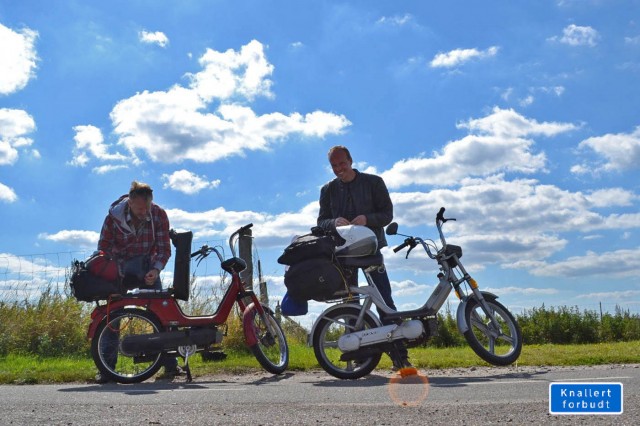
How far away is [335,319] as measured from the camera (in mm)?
7023

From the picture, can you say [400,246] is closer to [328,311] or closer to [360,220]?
[360,220]

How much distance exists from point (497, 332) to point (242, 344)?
3.81m

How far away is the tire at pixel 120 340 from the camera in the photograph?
7.44 meters

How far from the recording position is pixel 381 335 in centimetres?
684

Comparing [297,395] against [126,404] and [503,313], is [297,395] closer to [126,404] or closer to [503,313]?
[126,404]

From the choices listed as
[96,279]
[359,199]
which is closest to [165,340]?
[96,279]

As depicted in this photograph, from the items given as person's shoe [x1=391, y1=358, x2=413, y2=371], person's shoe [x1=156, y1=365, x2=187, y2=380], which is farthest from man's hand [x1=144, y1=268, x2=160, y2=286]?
person's shoe [x1=391, y1=358, x2=413, y2=371]

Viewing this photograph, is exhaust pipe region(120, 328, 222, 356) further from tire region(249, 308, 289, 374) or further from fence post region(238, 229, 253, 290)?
fence post region(238, 229, 253, 290)

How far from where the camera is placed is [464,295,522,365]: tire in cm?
712

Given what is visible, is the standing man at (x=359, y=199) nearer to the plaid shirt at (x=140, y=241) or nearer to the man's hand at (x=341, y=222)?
the man's hand at (x=341, y=222)

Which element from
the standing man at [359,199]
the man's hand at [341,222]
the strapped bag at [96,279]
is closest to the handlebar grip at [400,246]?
the standing man at [359,199]

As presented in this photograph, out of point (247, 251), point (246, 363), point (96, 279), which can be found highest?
point (247, 251)

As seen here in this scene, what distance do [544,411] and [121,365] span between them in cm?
518
